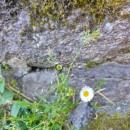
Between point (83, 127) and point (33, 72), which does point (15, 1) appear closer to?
point (33, 72)

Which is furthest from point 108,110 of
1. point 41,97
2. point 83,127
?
point 41,97

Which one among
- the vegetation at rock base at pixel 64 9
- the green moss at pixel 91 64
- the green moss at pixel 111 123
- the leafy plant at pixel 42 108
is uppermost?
the vegetation at rock base at pixel 64 9

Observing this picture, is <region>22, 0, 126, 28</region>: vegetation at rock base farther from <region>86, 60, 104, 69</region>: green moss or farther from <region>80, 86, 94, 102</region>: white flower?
<region>80, 86, 94, 102</region>: white flower

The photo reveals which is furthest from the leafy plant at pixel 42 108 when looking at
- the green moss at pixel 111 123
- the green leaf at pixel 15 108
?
the green moss at pixel 111 123

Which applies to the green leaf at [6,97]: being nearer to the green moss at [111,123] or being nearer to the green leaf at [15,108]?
the green leaf at [15,108]

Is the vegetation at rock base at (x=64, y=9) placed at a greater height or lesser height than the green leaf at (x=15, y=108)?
greater

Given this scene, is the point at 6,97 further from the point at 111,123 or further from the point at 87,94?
the point at 111,123
